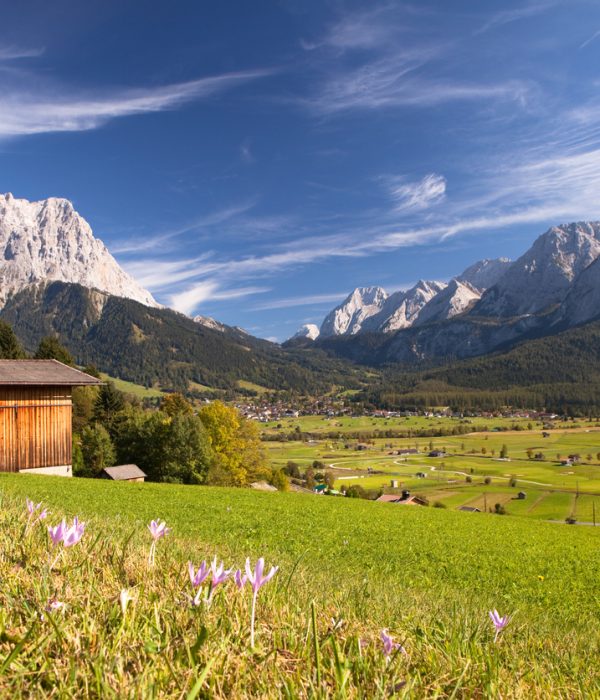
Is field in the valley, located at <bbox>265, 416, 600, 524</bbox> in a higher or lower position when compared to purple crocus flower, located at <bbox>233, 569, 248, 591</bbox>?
lower

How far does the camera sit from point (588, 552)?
1560 centimetres

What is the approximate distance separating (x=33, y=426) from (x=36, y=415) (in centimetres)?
57

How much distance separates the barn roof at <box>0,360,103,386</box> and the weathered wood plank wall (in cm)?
64

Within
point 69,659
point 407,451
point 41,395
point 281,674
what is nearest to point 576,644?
point 281,674

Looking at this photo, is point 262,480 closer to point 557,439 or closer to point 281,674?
point 281,674

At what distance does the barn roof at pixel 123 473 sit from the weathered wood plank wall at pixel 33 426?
887cm

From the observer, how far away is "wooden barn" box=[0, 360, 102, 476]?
75.4 feet

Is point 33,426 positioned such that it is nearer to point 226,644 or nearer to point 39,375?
point 39,375

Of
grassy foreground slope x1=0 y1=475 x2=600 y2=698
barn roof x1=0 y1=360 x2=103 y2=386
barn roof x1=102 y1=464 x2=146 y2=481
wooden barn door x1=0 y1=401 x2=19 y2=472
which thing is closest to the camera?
grassy foreground slope x1=0 y1=475 x2=600 y2=698

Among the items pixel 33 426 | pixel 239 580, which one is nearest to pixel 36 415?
pixel 33 426

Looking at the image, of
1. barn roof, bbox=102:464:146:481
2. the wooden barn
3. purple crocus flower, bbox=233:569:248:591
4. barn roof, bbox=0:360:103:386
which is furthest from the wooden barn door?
purple crocus flower, bbox=233:569:248:591

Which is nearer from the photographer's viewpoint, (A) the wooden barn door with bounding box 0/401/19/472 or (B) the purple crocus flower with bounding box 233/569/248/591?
(B) the purple crocus flower with bounding box 233/569/248/591

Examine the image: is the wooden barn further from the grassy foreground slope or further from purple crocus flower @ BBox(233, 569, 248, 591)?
purple crocus flower @ BBox(233, 569, 248, 591)

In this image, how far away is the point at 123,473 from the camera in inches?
1373
